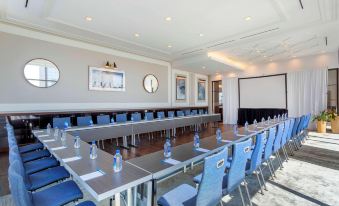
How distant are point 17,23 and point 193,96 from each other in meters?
8.25

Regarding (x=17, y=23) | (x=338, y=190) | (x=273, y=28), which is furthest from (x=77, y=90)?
(x=338, y=190)

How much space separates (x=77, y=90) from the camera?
614cm

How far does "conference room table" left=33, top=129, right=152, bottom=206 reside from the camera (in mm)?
1306

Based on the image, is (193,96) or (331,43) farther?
(193,96)

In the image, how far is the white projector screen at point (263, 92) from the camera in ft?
29.5

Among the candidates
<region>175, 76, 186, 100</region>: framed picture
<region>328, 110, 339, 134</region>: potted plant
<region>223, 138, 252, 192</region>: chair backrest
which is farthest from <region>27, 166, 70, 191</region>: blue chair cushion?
<region>328, 110, 339, 134</region>: potted plant

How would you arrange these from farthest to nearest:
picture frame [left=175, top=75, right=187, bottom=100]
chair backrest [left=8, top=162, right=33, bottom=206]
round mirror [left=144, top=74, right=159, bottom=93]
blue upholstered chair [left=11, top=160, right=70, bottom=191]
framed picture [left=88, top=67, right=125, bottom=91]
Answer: picture frame [left=175, top=75, right=187, bottom=100] → round mirror [left=144, top=74, right=159, bottom=93] → framed picture [left=88, top=67, right=125, bottom=91] → blue upholstered chair [left=11, top=160, right=70, bottom=191] → chair backrest [left=8, top=162, right=33, bottom=206]

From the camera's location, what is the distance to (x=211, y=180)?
4.92 ft

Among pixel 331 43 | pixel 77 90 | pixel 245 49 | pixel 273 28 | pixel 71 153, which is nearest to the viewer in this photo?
pixel 71 153

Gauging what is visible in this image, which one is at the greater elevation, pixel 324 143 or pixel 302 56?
pixel 302 56

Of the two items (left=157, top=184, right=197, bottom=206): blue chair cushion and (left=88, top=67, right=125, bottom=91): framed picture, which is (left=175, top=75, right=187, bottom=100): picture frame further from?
(left=157, top=184, right=197, bottom=206): blue chair cushion

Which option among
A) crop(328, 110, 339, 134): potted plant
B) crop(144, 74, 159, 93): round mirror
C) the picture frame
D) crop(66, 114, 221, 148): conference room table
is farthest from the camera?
the picture frame

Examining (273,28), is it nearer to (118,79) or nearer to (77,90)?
(118,79)

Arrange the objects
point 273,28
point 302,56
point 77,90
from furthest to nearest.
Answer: point 302,56 → point 77,90 → point 273,28
